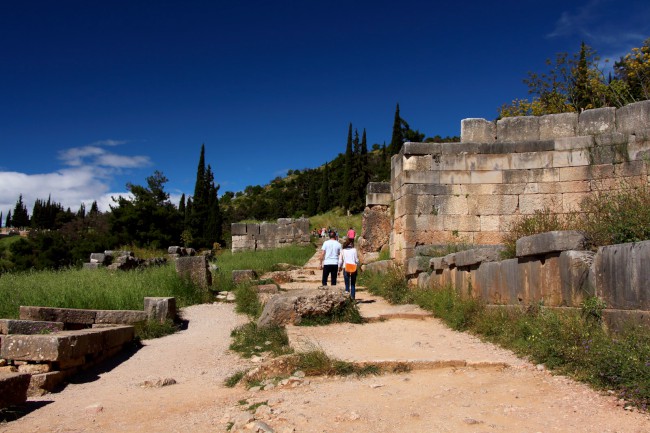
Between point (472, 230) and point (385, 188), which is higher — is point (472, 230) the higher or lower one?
the lower one

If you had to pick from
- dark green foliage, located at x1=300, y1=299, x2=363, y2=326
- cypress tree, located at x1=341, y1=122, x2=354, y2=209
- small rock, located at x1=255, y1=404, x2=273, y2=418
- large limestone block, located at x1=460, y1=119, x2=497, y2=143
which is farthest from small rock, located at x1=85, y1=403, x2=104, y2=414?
cypress tree, located at x1=341, y1=122, x2=354, y2=209

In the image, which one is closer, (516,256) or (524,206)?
(516,256)

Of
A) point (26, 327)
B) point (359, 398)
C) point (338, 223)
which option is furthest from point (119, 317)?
point (338, 223)

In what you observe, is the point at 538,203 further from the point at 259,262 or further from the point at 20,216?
the point at 20,216

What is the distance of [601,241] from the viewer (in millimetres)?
5867

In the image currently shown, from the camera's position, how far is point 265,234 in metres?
28.3

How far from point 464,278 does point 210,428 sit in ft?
18.0

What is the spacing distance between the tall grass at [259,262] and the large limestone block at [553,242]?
10.2m

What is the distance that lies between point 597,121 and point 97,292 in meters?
11.5

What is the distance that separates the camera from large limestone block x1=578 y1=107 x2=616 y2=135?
35.5 ft

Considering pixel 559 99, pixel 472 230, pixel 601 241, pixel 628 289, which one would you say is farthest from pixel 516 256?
pixel 559 99

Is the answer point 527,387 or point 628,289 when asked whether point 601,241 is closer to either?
point 628,289

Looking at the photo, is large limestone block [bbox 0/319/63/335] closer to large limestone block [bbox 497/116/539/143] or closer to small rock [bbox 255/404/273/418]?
small rock [bbox 255/404/273/418]

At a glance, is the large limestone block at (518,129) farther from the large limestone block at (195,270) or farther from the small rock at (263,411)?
the small rock at (263,411)
